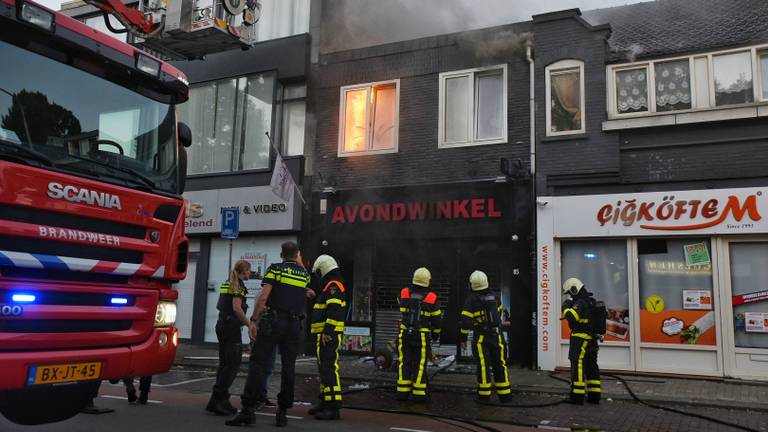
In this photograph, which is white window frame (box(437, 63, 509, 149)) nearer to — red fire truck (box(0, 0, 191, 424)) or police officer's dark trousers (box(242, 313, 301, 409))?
police officer's dark trousers (box(242, 313, 301, 409))

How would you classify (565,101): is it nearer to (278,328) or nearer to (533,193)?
(533,193)

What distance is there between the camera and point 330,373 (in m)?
7.20

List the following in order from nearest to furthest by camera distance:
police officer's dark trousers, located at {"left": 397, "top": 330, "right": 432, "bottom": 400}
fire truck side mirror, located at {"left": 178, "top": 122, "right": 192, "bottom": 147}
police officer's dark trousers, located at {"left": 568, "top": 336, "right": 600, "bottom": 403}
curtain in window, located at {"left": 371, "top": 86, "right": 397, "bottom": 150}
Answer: fire truck side mirror, located at {"left": 178, "top": 122, "right": 192, "bottom": 147} → police officer's dark trousers, located at {"left": 568, "top": 336, "right": 600, "bottom": 403} → police officer's dark trousers, located at {"left": 397, "top": 330, "right": 432, "bottom": 400} → curtain in window, located at {"left": 371, "top": 86, "right": 397, "bottom": 150}

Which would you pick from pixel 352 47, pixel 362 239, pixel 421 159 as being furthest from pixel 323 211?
pixel 352 47

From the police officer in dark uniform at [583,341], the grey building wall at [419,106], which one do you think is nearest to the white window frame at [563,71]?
the grey building wall at [419,106]

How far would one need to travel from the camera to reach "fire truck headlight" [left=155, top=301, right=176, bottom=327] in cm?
520

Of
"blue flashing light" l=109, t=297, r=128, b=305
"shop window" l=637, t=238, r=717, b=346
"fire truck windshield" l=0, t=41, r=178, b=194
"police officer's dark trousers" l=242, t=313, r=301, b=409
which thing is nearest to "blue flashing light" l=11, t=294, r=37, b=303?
"blue flashing light" l=109, t=297, r=128, b=305

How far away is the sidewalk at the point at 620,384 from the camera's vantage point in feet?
Answer: 28.9

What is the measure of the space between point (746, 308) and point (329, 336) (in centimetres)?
762

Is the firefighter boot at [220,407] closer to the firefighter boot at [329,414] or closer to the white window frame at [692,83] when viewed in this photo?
the firefighter boot at [329,414]

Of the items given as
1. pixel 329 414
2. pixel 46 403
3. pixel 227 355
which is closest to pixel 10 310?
pixel 46 403

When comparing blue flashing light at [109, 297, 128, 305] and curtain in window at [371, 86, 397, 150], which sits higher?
curtain in window at [371, 86, 397, 150]

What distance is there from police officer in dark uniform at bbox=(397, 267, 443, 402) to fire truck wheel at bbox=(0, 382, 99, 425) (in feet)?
13.7

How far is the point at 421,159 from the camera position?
13555 mm
